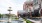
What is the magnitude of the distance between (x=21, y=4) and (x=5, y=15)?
0.83ft

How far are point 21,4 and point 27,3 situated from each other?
0.08 metres

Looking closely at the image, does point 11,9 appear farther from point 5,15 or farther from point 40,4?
point 40,4

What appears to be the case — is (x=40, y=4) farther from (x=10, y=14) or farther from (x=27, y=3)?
(x=10, y=14)

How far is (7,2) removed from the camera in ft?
4.02

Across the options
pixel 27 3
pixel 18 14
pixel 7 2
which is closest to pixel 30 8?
pixel 27 3

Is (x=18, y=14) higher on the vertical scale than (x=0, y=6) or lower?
lower

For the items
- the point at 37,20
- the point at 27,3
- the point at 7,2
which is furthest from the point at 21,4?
the point at 37,20

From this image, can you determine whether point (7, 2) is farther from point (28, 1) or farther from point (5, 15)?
point (28, 1)

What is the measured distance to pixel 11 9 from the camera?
4.01 feet

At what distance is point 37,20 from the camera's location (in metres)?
1.22

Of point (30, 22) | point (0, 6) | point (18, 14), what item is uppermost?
point (0, 6)

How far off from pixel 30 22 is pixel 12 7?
1.00 feet

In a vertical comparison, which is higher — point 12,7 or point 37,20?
point 12,7

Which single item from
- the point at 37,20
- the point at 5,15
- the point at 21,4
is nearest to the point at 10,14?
the point at 5,15
